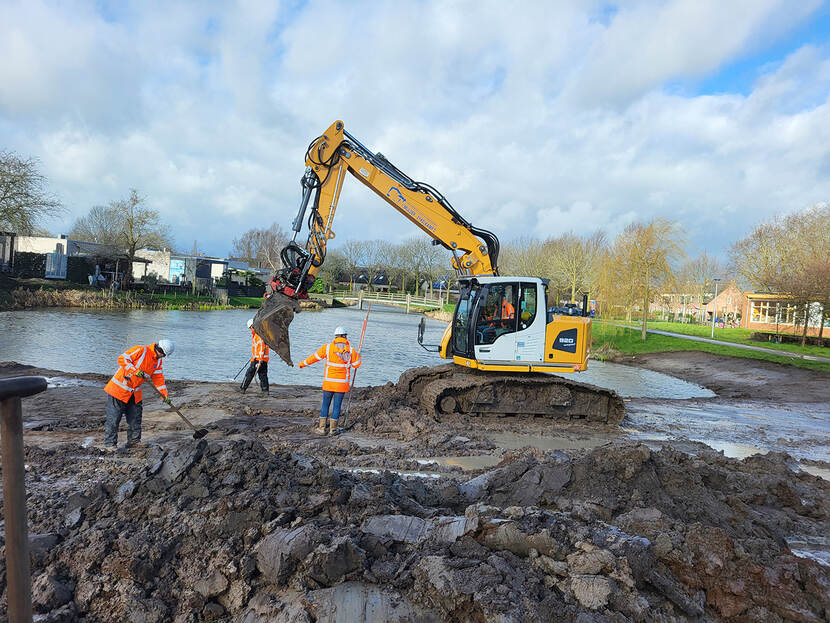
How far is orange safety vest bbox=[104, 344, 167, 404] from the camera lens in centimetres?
743

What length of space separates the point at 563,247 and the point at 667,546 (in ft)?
150

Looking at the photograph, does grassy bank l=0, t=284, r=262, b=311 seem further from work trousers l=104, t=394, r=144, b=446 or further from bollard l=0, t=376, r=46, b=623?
bollard l=0, t=376, r=46, b=623

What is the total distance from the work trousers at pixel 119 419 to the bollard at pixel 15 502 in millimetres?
6088

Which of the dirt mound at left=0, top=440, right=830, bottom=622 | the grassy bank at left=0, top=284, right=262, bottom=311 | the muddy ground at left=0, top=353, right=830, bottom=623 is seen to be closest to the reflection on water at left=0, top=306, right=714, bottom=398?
the grassy bank at left=0, top=284, right=262, bottom=311

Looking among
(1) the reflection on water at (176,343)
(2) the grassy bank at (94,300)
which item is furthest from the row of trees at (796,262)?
(2) the grassy bank at (94,300)

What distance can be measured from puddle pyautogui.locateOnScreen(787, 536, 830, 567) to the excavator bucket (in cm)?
727

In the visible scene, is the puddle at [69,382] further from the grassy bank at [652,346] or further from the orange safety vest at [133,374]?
the grassy bank at [652,346]

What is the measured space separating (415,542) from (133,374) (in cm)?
531

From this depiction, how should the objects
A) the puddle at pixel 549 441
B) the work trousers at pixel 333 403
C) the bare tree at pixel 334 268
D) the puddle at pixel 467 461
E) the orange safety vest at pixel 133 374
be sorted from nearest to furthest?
1. the orange safety vest at pixel 133 374
2. the puddle at pixel 467 461
3. the work trousers at pixel 333 403
4. the puddle at pixel 549 441
5. the bare tree at pixel 334 268

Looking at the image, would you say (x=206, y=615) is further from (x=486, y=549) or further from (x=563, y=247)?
(x=563, y=247)

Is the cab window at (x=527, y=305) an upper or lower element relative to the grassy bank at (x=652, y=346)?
upper

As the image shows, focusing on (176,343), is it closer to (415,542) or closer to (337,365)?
(337,365)

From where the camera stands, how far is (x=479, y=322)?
36.1 ft

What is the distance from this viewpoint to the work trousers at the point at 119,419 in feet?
24.5
